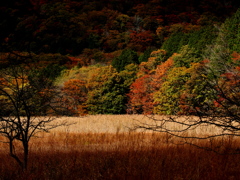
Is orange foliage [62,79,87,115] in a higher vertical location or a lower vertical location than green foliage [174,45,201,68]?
lower

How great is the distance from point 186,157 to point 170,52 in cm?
3210

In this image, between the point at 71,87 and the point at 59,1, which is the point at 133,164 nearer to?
the point at 71,87

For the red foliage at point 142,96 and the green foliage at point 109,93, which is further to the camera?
the green foliage at point 109,93

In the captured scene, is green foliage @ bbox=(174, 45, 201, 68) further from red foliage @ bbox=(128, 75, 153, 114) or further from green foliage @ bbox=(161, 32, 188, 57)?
green foliage @ bbox=(161, 32, 188, 57)

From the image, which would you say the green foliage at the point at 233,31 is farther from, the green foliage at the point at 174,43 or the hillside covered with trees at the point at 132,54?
the green foliage at the point at 174,43

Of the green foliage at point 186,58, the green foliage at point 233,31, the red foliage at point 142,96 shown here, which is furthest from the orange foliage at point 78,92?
the green foliage at point 233,31

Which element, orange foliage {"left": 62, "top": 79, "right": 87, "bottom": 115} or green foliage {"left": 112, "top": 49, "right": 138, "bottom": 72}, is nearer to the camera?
orange foliage {"left": 62, "top": 79, "right": 87, "bottom": 115}

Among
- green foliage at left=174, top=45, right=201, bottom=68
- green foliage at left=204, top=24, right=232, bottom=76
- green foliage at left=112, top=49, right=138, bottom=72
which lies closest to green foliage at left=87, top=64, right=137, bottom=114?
green foliage at left=112, top=49, right=138, bottom=72

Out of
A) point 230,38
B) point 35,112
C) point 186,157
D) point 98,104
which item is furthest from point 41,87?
point 98,104

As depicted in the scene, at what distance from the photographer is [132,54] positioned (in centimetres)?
4194

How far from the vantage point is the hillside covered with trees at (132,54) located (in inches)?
124

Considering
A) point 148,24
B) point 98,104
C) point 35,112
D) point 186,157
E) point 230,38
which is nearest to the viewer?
point 35,112

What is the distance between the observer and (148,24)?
232 feet

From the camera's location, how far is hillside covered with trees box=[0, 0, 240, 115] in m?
3.15
